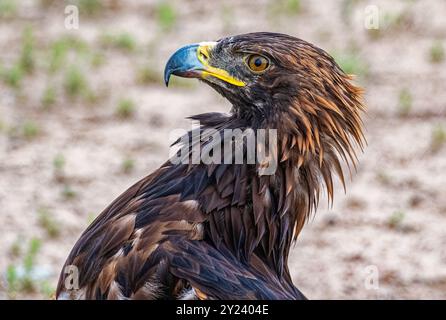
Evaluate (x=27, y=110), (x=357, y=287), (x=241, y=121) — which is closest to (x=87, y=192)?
(x=27, y=110)

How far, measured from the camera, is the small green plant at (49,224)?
7.31 meters

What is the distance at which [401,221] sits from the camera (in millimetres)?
7809

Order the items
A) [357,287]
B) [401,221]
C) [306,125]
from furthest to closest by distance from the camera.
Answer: [401,221] → [357,287] → [306,125]

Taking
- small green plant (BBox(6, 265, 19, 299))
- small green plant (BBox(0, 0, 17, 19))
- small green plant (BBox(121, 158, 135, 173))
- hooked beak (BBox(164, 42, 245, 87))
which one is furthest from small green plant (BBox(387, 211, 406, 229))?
small green plant (BBox(0, 0, 17, 19))

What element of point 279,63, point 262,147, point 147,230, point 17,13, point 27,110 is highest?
point 17,13

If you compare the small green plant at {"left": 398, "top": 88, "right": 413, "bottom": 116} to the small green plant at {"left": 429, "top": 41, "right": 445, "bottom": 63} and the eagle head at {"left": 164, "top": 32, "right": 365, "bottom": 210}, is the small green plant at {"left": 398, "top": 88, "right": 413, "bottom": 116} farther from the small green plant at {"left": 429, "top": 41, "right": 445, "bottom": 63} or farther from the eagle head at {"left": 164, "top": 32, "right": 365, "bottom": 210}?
the eagle head at {"left": 164, "top": 32, "right": 365, "bottom": 210}

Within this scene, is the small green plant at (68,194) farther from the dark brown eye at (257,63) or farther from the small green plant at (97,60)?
the dark brown eye at (257,63)

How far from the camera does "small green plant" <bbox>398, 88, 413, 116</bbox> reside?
9.38 metres

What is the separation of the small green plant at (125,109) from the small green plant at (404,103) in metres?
2.30

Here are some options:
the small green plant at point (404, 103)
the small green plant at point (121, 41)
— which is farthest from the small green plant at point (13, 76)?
the small green plant at point (404, 103)

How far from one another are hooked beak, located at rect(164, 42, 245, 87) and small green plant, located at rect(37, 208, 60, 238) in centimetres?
281
